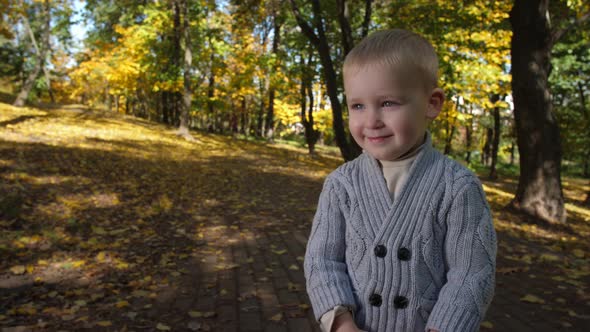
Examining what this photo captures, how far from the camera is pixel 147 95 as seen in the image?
40.8 meters

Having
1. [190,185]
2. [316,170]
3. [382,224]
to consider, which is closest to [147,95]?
[316,170]

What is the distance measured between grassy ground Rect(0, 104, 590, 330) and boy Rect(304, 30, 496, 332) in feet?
7.91

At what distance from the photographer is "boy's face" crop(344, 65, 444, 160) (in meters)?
1.44

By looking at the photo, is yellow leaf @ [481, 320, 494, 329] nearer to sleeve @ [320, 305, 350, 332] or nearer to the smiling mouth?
sleeve @ [320, 305, 350, 332]

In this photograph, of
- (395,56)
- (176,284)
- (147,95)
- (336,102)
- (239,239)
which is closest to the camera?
(395,56)

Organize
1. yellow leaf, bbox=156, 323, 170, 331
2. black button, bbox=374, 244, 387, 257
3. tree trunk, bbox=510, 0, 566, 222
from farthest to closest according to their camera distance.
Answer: tree trunk, bbox=510, 0, 566, 222, yellow leaf, bbox=156, 323, 170, 331, black button, bbox=374, 244, 387, 257

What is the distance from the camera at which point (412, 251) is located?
4.85 ft

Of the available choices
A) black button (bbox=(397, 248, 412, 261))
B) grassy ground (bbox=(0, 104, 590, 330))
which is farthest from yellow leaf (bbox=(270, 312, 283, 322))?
black button (bbox=(397, 248, 412, 261))

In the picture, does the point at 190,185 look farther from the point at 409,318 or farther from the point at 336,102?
the point at 409,318

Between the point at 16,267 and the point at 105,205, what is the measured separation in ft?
9.72

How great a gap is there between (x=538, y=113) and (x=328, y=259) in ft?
26.4

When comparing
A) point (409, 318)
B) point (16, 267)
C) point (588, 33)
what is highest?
point (588, 33)

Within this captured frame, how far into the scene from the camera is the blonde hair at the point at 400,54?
4.71ft

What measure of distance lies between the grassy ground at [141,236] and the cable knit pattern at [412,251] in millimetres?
2381
